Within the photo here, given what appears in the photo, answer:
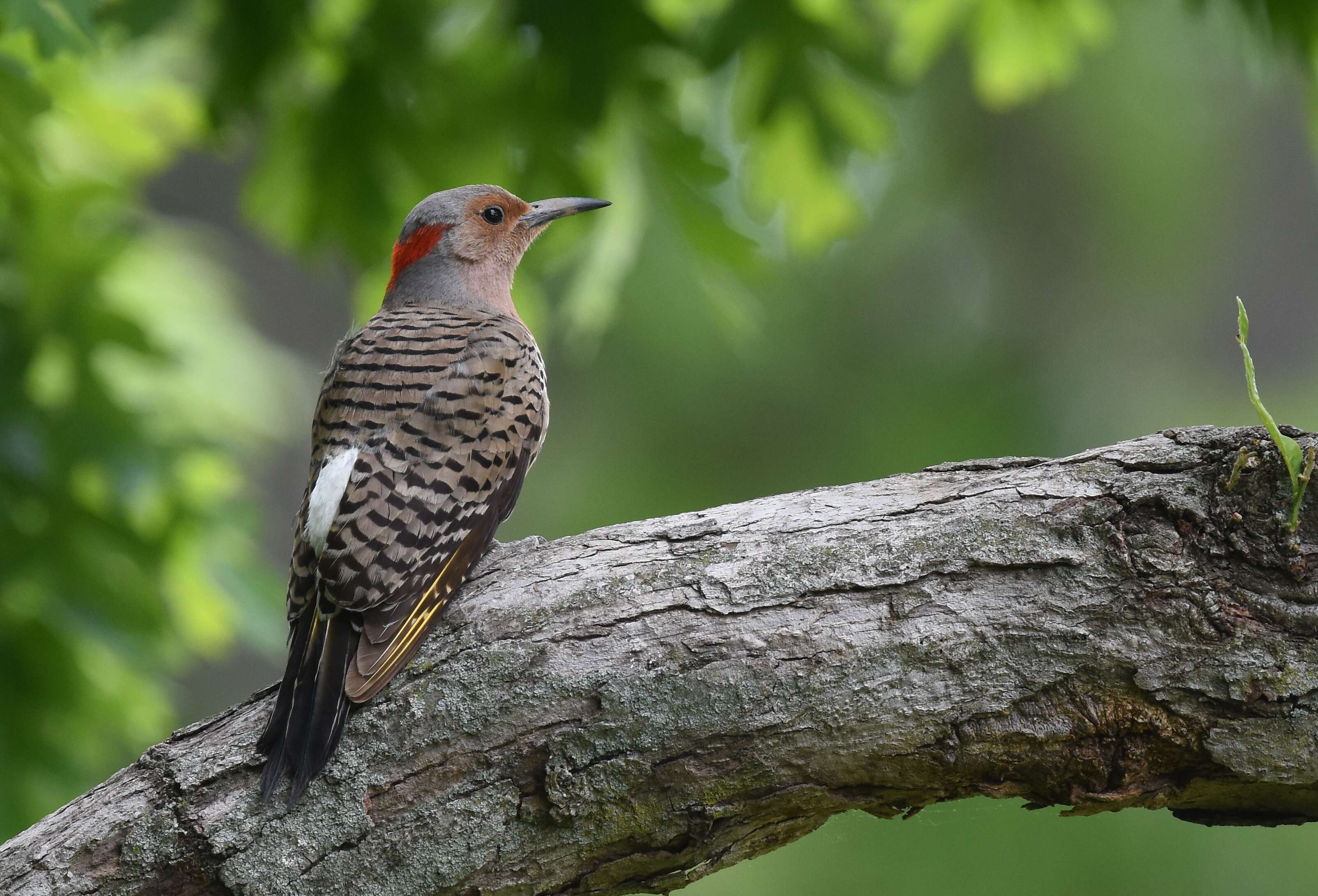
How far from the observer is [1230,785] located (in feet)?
7.47

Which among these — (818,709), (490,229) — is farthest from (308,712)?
(490,229)

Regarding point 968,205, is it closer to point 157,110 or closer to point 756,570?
point 157,110

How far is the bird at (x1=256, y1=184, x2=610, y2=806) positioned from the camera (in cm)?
256

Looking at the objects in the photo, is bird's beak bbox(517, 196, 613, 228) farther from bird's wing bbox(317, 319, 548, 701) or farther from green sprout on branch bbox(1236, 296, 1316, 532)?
green sprout on branch bbox(1236, 296, 1316, 532)

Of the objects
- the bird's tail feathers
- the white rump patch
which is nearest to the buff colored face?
the white rump patch

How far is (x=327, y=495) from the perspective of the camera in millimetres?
2941

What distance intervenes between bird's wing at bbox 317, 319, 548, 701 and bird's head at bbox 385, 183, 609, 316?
0.51 m

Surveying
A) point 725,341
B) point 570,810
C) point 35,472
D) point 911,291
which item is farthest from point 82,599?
point 911,291

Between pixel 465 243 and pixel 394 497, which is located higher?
pixel 465 243

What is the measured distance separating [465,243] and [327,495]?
138 centimetres

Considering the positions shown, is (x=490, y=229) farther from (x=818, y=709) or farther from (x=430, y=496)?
(x=818, y=709)

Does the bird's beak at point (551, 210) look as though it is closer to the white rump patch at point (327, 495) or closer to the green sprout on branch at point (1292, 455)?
the white rump patch at point (327, 495)

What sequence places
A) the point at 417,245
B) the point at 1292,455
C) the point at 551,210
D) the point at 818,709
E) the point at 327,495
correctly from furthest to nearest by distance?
1. the point at 551,210
2. the point at 417,245
3. the point at 327,495
4. the point at 818,709
5. the point at 1292,455

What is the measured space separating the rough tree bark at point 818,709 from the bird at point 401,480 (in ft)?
0.39
